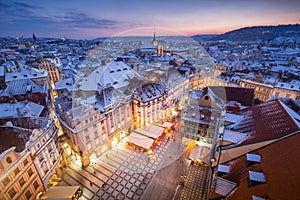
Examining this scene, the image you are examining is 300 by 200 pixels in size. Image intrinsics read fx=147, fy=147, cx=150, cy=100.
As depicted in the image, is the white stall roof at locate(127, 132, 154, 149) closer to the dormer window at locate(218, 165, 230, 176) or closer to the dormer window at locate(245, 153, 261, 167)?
the dormer window at locate(218, 165, 230, 176)

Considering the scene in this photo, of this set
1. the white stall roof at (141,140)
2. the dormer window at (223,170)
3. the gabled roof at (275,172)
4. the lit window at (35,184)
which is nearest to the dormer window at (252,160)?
the gabled roof at (275,172)

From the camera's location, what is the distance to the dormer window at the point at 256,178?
11.6 metres

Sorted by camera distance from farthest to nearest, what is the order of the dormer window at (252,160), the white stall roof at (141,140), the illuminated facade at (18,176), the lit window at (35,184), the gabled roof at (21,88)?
the gabled roof at (21,88) → the white stall roof at (141,140) → the lit window at (35,184) → the illuminated facade at (18,176) → the dormer window at (252,160)

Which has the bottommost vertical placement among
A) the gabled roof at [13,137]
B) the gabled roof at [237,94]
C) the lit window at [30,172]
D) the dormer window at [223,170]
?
the lit window at [30,172]

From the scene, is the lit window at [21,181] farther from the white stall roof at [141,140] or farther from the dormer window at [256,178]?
the dormer window at [256,178]

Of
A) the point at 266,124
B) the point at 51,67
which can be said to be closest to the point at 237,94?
the point at 266,124

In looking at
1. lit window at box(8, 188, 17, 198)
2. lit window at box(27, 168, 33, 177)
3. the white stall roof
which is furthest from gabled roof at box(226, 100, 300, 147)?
lit window at box(8, 188, 17, 198)

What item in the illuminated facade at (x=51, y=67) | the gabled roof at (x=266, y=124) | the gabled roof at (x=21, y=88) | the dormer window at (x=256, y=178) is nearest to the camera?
the dormer window at (x=256, y=178)

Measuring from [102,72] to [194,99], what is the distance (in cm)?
2386

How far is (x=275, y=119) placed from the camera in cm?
1642

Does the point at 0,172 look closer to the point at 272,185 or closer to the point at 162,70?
the point at 272,185

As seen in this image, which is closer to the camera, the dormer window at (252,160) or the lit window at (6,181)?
the dormer window at (252,160)

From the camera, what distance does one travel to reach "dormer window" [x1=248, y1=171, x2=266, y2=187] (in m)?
11.6

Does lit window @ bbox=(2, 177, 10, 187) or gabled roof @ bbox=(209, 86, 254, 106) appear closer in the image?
lit window @ bbox=(2, 177, 10, 187)
